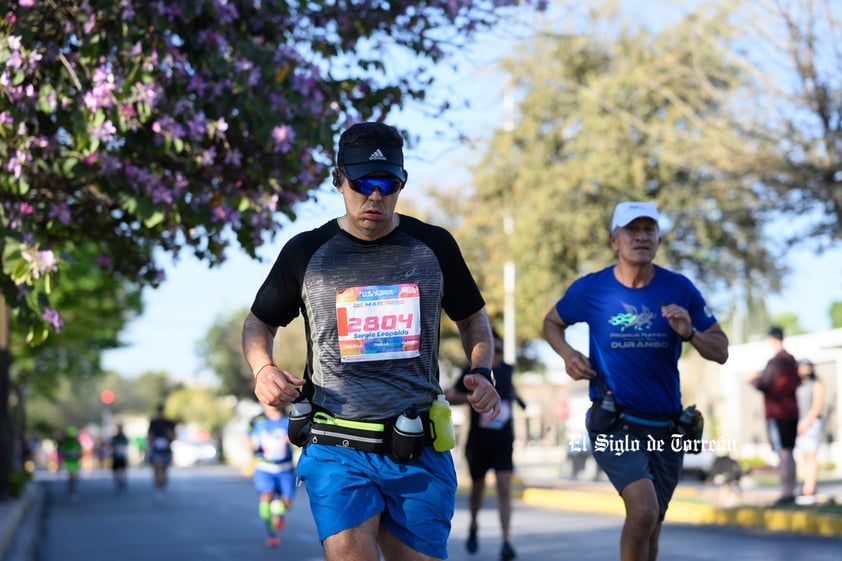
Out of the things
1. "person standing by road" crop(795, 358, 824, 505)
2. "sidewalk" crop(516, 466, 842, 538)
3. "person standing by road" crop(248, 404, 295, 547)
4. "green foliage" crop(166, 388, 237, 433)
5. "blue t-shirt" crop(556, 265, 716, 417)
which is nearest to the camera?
"blue t-shirt" crop(556, 265, 716, 417)

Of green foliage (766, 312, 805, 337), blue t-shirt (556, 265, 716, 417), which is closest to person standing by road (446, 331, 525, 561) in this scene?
blue t-shirt (556, 265, 716, 417)

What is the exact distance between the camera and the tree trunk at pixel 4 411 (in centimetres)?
2414

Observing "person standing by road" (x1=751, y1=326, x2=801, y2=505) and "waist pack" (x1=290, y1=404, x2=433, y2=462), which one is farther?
"person standing by road" (x1=751, y1=326, x2=801, y2=505)

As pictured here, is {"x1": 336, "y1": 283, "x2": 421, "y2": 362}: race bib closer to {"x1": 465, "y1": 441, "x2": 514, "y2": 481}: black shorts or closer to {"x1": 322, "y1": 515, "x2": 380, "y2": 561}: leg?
{"x1": 322, "y1": 515, "x2": 380, "y2": 561}: leg

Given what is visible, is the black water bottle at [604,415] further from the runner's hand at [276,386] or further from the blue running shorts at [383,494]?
the runner's hand at [276,386]

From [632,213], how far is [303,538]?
30.2ft

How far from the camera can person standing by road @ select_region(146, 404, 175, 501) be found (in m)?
25.5

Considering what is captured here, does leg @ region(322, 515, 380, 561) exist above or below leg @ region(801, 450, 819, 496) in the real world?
above

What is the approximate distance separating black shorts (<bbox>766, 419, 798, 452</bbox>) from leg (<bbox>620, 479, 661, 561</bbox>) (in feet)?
28.9

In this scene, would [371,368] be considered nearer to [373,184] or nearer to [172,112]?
[373,184]

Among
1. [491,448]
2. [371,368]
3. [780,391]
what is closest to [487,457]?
[491,448]

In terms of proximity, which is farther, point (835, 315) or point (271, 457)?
point (835, 315)

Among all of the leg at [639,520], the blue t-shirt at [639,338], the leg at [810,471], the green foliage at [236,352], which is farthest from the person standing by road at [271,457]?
the green foliage at [236,352]

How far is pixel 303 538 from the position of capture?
49.5 ft
